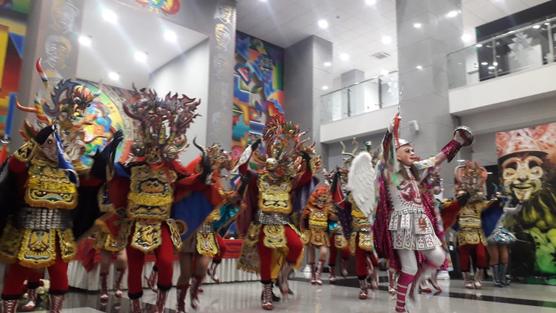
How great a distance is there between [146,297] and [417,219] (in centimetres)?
299

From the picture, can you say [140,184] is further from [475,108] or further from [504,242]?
[475,108]

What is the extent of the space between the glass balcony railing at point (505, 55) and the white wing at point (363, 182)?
17.8 feet

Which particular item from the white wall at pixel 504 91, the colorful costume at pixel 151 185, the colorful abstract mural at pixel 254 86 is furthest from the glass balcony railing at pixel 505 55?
the colorful costume at pixel 151 185

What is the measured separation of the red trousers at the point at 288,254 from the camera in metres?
4.08

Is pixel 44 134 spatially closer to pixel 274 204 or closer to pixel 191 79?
pixel 274 204

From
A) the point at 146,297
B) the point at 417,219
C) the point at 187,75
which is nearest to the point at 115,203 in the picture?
the point at 146,297

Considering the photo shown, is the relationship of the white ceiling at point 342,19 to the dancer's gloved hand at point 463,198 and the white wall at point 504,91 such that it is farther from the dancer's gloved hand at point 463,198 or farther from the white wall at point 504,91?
the dancer's gloved hand at point 463,198

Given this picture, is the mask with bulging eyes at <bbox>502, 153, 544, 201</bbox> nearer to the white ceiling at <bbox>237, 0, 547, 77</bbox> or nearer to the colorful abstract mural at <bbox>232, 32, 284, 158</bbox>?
the white ceiling at <bbox>237, 0, 547, 77</bbox>

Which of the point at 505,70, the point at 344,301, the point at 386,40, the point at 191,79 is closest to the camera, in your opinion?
the point at 344,301

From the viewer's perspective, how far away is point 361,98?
420 inches

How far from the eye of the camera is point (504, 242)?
20.2 feet

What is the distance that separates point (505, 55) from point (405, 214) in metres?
5.99

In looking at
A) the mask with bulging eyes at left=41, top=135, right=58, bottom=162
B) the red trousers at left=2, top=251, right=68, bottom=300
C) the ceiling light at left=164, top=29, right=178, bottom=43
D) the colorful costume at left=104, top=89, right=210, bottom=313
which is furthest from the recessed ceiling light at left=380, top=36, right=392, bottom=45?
the red trousers at left=2, top=251, right=68, bottom=300

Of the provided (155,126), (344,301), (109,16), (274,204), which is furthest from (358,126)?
(155,126)
